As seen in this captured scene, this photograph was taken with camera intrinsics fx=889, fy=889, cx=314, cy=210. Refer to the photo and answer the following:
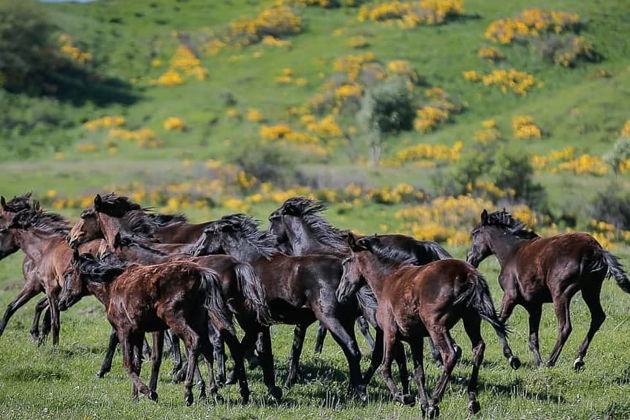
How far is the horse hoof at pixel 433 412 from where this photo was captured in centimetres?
926

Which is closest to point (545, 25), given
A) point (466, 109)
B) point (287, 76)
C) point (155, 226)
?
point (466, 109)

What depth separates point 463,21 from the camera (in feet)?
219

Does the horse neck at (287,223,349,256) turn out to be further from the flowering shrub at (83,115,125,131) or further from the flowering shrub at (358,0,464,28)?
the flowering shrub at (358,0,464,28)

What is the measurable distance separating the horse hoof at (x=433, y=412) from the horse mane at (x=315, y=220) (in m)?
4.00

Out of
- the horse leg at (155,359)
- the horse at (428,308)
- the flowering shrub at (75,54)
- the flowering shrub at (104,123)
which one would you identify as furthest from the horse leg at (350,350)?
the flowering shrub at (75,54)

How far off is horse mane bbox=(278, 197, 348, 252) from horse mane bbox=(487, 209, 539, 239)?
254cm

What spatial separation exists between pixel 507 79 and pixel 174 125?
21562mm

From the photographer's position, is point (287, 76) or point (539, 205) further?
point (287, 76)

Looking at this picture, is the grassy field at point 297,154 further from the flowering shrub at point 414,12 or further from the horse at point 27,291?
the flowering shrub at point 414,12

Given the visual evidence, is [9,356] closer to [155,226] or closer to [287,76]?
[155,226]

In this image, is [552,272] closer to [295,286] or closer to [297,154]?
[295,286]

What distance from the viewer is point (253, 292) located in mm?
11039

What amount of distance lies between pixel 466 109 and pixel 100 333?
137 feet

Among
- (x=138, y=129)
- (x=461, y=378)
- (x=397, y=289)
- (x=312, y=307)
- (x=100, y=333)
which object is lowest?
(x=138, y=129)
